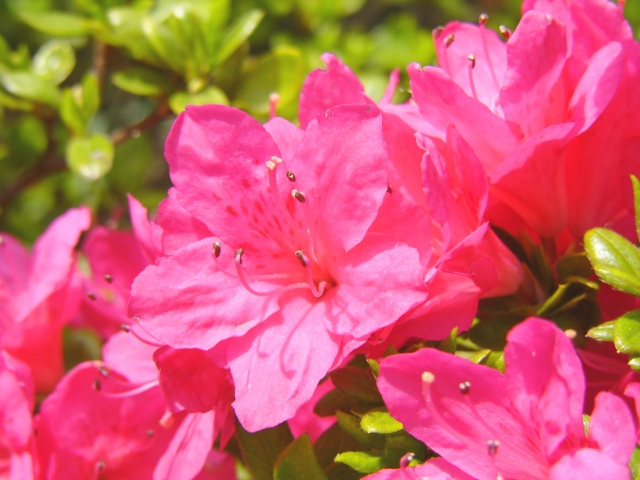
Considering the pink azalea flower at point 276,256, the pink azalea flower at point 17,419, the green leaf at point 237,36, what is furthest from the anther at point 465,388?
the green leaf at point 237,36

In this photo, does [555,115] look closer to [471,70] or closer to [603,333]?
[471,70]

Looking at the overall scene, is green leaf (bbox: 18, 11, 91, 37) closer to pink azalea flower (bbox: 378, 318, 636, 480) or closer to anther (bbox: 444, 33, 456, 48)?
anther (bbox: 444, 33, 456, 48)

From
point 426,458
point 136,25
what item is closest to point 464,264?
point 426,458

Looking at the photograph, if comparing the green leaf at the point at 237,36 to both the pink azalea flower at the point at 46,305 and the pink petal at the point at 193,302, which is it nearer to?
the pink azalea flower at the point at 46,305

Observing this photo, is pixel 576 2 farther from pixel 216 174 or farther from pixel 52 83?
pixel 52 83

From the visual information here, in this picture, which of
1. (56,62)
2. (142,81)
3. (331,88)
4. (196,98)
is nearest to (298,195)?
(331,88)

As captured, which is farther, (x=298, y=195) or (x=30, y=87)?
(x=30, y=87)
